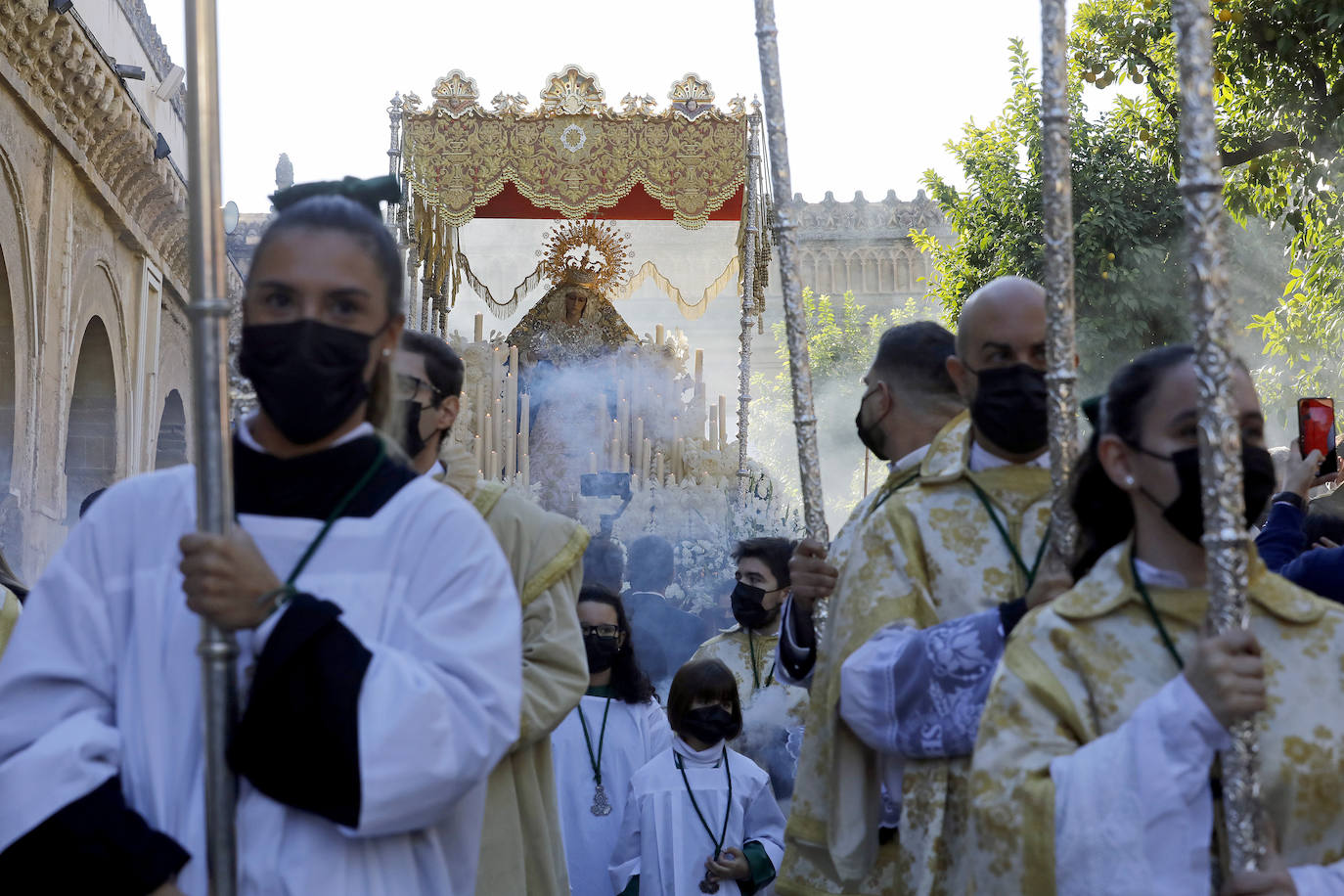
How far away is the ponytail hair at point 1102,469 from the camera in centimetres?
222

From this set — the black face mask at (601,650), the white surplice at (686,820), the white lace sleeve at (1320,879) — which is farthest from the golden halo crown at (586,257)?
the white lace sleeve at (1320,879)

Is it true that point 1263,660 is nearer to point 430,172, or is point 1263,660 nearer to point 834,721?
point 834,721

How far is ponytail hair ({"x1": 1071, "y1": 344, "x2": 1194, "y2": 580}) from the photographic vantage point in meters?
2.22

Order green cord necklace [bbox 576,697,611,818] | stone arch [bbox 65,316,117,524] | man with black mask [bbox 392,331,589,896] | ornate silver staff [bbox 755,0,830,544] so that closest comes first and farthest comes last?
ornate silver staff [bbox 755,0,830,544]
man with black mask [bbox 392,331,589,896]
green cord necklace [bbox 576,697,611,818]
stone arch [bbox 65,316,117,524]

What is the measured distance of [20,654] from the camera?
202 centimetres

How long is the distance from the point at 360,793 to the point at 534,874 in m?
1.63

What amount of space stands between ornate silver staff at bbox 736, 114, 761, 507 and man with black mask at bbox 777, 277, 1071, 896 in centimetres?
→ 827

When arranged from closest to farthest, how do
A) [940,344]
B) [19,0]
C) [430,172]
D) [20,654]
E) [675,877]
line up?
[20,654]
[940,344]
[675,877]
[19,0]
[430,172]

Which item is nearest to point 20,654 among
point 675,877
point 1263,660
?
point 1263,660

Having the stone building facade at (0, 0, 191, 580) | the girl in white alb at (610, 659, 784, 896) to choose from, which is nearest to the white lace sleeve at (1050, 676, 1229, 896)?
the girl in white alb at (610, 659, 784, 896)

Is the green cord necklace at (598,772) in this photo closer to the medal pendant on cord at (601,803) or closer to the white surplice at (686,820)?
the medal pendant on cord at (601,803)

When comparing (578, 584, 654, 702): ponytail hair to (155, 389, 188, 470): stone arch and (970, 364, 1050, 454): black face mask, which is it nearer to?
(970, 364, 1050, 454): black face mask

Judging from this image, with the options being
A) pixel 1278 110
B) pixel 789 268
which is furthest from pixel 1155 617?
pixel 1278 110

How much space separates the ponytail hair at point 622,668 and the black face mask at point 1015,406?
2.80 metres
